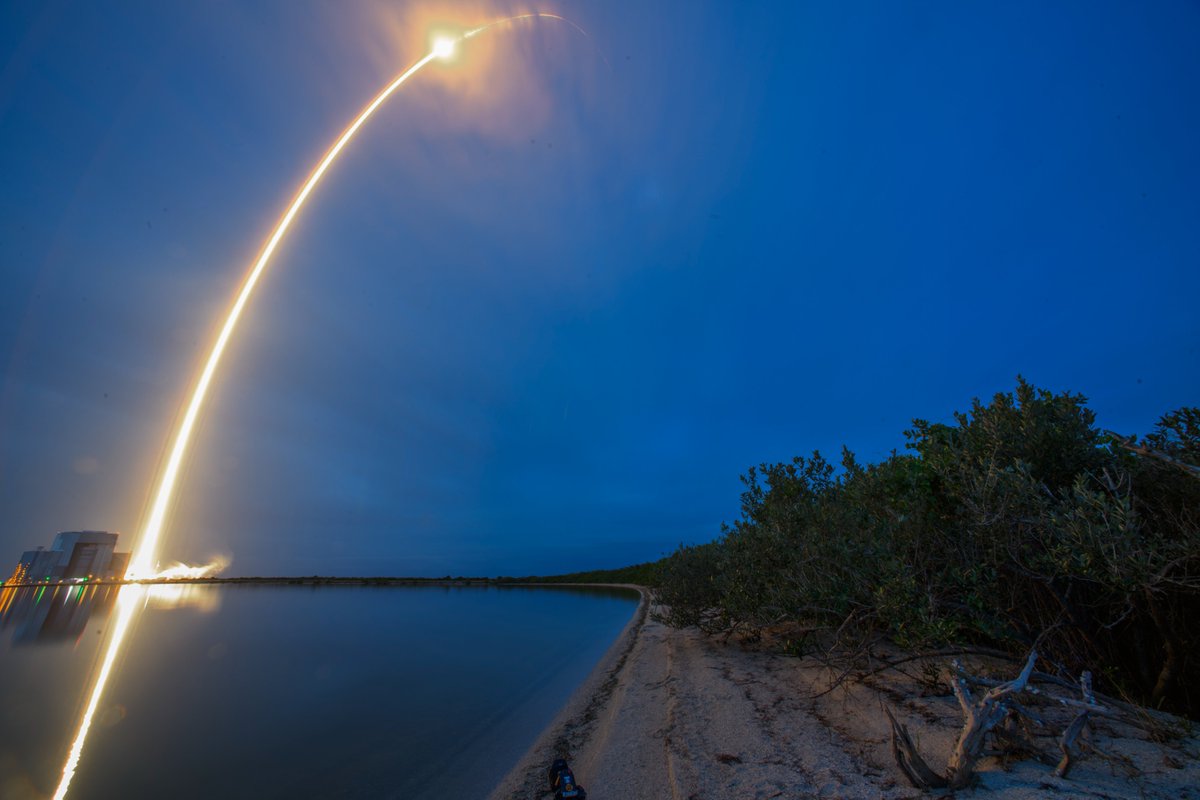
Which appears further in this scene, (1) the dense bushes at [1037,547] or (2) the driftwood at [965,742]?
(1) the dense bushes at [1037,547]

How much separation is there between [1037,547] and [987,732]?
336 centimetres

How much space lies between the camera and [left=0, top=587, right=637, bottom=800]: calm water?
9508 mm

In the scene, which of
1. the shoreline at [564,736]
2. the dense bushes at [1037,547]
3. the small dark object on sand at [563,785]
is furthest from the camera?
the shoreline at [564,736]

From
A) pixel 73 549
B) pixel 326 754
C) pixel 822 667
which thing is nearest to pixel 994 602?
pixel 822 667

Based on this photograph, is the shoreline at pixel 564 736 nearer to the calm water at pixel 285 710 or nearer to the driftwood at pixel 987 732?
the calm water at pixel 285 710

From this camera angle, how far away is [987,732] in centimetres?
549

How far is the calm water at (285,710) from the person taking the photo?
31.2ft

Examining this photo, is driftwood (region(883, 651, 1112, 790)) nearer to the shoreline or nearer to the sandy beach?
the sandy beach

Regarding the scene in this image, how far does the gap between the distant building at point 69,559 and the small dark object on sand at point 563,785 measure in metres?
129

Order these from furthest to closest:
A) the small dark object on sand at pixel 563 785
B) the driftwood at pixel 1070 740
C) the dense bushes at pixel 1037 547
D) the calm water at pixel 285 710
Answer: the calm water at pixel 285 710
the small dark object on sand at pixel 563 785
the dense bushes at pixel 1037 547
the driftwood at pixel 1070 740

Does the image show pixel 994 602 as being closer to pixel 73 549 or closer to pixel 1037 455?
pixel 1037 455

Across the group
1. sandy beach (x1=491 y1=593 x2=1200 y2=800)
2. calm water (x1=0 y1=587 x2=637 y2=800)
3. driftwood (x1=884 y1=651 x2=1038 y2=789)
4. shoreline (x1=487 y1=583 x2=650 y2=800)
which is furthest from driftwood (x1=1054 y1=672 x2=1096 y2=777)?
calm water (x1=0 y1=587 x2=637 y2=800)

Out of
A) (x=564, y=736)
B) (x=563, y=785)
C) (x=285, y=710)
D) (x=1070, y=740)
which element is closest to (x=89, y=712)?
(x=285, y=710)

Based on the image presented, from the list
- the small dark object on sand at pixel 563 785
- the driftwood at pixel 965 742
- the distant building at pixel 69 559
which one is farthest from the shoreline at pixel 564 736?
the distant building at pixel 69 559
